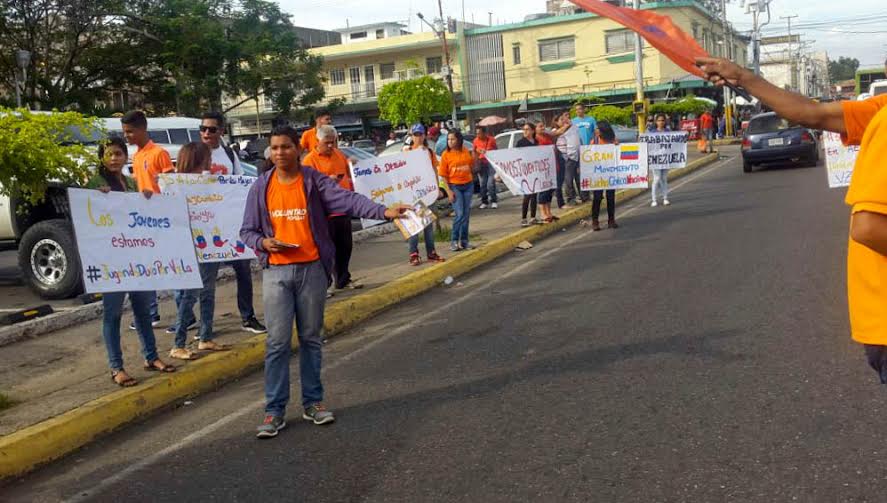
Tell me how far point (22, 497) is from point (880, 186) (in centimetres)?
439

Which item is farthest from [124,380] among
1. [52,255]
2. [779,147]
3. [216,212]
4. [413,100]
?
[413,100]

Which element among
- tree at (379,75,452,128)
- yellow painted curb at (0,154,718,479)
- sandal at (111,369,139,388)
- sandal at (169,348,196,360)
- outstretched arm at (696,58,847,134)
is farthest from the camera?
tree at (379,75,452,128)

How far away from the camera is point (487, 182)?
63.1ft

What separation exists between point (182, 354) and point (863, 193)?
5.60m

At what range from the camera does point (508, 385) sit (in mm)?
5898

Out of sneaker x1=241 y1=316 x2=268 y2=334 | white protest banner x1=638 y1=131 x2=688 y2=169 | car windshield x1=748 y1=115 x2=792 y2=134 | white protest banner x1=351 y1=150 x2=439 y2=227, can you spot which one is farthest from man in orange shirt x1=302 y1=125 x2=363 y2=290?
car windshield x1=748 y1=115 x2=792 y2=134

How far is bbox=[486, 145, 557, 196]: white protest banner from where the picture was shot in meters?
14.8

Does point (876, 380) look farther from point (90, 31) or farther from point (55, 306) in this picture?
point (90, 31)

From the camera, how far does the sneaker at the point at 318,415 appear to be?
545cm

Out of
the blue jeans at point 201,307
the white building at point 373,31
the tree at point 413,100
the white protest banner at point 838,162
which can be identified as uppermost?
the white building at point 373,31

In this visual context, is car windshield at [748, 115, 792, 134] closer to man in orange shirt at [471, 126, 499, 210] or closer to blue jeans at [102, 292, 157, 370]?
man in orange shirt at [471, 126, 499, 210]

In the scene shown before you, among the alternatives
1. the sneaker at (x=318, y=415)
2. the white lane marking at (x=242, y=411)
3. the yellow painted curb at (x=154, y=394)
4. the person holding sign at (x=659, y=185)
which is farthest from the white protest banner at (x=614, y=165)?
the sneaker at (x=318, y=415)

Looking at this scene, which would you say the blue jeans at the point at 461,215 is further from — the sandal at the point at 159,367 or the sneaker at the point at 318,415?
the sneaker at the point at 318,415

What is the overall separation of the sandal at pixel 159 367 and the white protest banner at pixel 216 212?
3.70 ft
